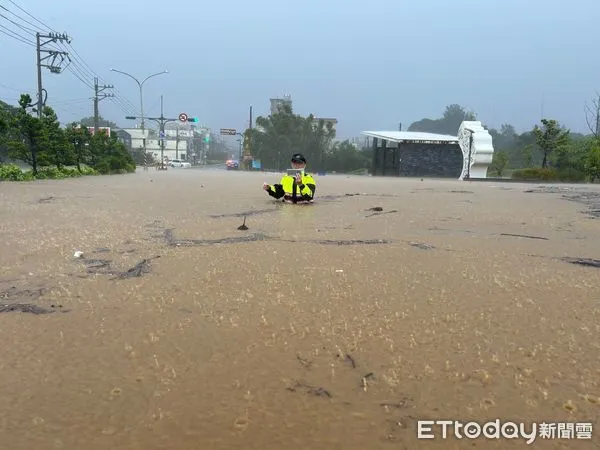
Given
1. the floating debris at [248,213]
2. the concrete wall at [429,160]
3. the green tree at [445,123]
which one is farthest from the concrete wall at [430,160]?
the green tree at [445,123]

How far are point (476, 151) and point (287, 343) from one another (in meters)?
32.1

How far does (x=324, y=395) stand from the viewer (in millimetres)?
1941

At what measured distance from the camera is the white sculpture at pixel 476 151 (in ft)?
106

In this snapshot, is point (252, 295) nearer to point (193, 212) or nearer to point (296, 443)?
point (296, 443)

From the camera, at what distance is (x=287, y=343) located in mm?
2422

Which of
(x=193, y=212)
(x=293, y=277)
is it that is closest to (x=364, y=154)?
(x=193, y=212)

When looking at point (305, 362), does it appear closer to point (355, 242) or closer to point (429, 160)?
point (355, 242)

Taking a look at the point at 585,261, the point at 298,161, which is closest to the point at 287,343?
the point at 585,261

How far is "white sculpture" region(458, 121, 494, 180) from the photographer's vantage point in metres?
32.3

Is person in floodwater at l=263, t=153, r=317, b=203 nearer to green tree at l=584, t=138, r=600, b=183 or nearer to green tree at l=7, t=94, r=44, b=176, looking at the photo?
green tree at l=7, t=94, r=44, b=176

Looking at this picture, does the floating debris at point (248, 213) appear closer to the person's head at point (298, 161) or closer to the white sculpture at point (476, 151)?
the person's head at point (298, 161)

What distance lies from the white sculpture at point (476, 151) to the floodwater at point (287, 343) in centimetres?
2884

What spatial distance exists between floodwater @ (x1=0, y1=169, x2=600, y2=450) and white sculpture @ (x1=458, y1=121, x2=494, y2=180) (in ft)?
94.6

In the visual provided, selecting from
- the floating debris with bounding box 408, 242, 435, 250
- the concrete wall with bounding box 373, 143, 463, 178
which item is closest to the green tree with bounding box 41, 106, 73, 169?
the floating debris with bounding box 408, 242, 435, 250
